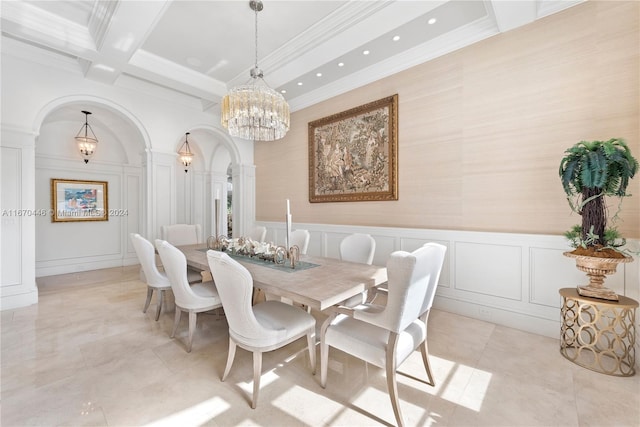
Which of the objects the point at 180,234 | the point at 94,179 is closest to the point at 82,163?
the point at 94,179

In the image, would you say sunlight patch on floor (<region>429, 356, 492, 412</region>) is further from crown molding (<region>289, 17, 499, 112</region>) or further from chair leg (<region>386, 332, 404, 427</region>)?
crown molding (<region>289, 17, 499, 112</region>)

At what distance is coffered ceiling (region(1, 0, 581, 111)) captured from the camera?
2.61m

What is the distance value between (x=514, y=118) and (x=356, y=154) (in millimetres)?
1898

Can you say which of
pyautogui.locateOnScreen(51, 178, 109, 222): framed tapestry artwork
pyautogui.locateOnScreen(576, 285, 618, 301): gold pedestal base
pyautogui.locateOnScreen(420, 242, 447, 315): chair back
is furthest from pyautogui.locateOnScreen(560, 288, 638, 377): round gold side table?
pyautogui.locateOnScreen(51, 178, 109, 222): framed tapestry artwork

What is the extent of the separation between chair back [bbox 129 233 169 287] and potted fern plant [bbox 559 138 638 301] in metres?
3.73

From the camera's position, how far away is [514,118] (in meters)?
2.64

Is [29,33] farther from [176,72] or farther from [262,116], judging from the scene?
[262,116]

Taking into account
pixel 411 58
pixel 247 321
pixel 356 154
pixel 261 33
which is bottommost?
pixel 247 321

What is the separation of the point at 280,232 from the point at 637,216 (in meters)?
4.54

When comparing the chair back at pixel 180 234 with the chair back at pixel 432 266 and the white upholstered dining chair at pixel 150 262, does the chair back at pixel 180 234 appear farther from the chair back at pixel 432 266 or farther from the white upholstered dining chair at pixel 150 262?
the chair back at pixel 432 266

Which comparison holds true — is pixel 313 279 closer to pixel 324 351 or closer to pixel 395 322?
pixel 324 351

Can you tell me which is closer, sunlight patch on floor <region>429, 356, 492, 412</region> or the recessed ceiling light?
sunlight patch on floor <region>429, 356, 492, 412</region>

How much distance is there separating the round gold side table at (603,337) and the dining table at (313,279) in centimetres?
153

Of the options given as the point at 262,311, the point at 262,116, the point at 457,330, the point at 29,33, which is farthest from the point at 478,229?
the point at 29,33
